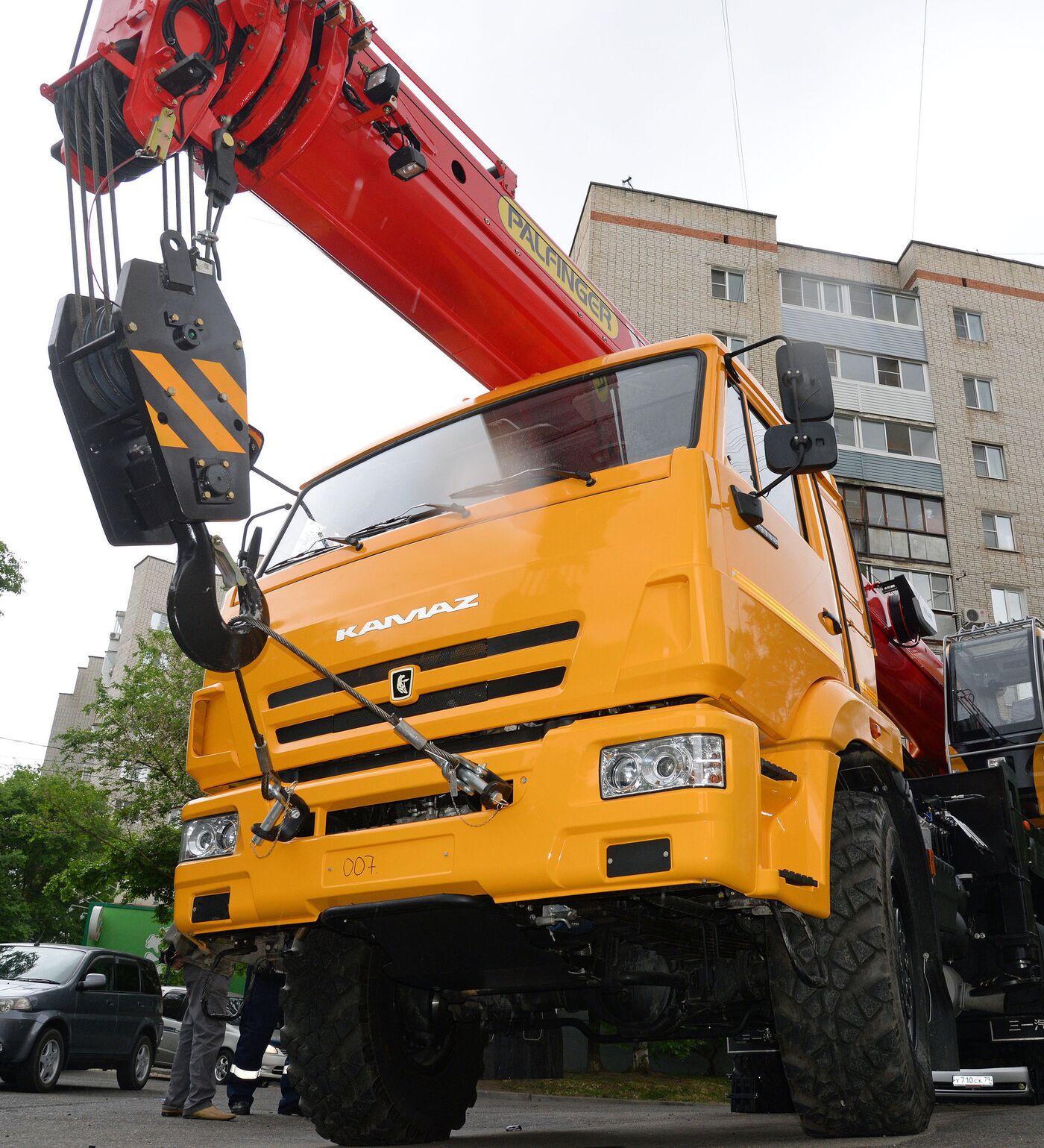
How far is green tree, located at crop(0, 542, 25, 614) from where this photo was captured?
19047 mm

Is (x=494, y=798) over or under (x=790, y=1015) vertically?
over

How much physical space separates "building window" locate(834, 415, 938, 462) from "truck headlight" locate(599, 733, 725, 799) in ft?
91.0

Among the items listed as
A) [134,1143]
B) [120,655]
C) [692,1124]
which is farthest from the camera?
[120,655]

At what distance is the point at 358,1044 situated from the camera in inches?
170

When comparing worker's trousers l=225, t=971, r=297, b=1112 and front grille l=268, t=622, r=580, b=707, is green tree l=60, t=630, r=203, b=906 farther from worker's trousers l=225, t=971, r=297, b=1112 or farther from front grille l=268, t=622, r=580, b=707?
front grille l=268, t=622, r=580, b=707

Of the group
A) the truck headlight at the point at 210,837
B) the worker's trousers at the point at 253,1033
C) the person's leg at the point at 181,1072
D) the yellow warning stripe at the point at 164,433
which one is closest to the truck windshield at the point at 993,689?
the worker's trousers at the point at 253,1033

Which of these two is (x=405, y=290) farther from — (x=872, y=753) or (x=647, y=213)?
(x=647, y=213)

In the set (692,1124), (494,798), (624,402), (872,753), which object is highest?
(624,402)

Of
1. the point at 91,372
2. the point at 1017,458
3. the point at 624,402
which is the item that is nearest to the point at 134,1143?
the point at 91,372

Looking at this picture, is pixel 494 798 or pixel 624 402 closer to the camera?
pixel 494 798

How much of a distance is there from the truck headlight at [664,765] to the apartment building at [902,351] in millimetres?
24635

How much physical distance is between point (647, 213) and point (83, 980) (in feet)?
80.6

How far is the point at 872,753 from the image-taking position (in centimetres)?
445

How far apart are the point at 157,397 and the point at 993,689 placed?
23.5 ft
